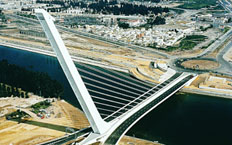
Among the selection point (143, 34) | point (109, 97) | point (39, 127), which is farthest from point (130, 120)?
point (143, 34)

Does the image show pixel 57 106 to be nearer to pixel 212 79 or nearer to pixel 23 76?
pixel 23 76

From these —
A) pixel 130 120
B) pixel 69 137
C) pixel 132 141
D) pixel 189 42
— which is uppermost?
pixel 189 42

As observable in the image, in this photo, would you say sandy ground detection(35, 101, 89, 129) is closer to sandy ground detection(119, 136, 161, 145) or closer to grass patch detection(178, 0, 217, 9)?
sandy ground detection(119, 136, 161, 145)

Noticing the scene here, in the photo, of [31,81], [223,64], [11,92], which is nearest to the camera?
[11,92]

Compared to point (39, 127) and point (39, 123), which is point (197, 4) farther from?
point (39, 127)

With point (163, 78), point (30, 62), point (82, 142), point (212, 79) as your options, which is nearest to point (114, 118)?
point (82, 142)

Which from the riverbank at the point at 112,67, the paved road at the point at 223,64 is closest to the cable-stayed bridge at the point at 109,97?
the riverbank at the point at 112,67
